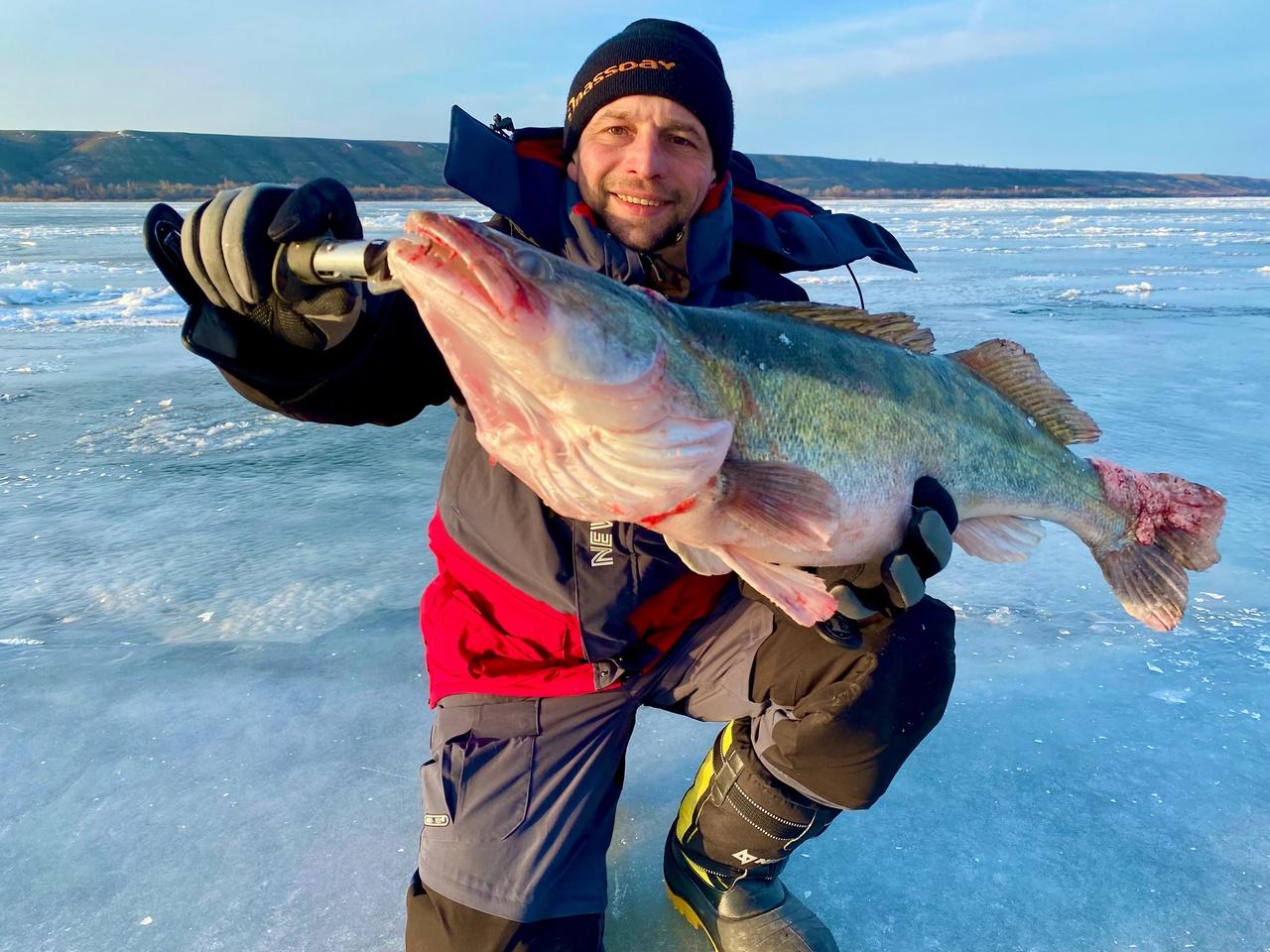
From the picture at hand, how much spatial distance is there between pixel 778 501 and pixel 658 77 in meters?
1.62

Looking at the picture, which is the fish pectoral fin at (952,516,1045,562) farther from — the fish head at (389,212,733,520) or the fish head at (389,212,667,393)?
the fish head at (389,212,667,393)

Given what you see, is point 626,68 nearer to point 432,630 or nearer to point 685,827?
point 432,630

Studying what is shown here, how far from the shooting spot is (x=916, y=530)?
6.91 ft

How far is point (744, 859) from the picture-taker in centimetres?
215

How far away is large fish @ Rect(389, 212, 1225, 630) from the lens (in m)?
1.52

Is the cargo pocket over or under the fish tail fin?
under

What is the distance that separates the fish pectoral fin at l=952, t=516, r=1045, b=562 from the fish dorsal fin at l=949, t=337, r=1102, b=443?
0.30m

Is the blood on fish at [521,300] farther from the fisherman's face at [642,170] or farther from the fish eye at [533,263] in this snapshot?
the fisherman's face at [642,170]

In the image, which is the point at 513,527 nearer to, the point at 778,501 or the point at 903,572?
the point at 778,501

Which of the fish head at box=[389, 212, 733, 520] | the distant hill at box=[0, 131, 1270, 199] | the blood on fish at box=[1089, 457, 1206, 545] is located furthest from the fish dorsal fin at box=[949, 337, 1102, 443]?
the distant hill at box=[0, 131, 1270, 199]

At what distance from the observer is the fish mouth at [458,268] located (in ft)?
4.60

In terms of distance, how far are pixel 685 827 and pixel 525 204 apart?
1844 mm

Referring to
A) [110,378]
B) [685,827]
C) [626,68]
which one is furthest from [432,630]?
[110,378]

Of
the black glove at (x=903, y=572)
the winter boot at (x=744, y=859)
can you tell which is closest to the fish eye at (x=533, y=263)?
the black glove at (x=903, y=572)
